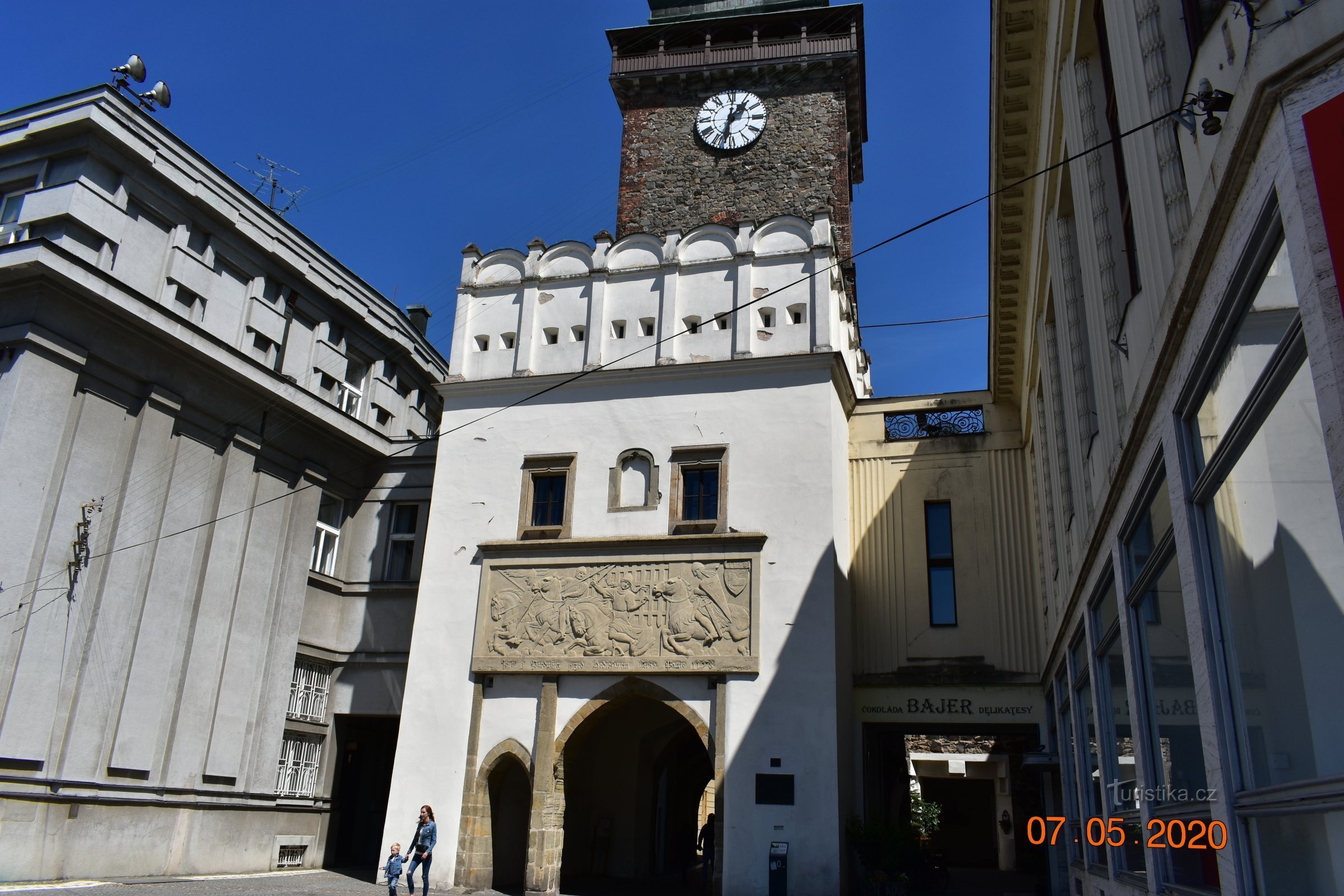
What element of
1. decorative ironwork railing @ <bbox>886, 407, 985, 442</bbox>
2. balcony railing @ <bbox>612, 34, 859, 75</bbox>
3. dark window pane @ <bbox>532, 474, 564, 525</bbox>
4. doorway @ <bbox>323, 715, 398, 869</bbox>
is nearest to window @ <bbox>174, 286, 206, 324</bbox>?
dark window pane @ <bbox>532, 474, 564, 525</bbox>

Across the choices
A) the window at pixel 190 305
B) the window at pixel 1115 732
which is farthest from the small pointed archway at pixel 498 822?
the window at pixel 1115 732

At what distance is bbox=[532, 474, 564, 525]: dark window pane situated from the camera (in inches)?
749

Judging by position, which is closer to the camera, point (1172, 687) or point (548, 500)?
point (1172, 687)

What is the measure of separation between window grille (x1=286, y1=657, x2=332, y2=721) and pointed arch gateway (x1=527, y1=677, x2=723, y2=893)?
5.44 meters

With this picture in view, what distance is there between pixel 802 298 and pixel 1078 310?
7.71 m

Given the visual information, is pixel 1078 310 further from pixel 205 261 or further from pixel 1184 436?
pixel 205 261

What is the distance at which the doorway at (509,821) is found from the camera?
17609 millimetres

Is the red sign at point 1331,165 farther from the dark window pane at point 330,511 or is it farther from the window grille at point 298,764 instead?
the dark window pane at point 330,511

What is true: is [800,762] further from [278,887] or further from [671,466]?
[278,887]

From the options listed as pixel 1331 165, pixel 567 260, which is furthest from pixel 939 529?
pixel 1331 165

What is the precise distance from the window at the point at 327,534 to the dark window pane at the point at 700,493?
810cm

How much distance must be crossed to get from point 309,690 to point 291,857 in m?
3.12

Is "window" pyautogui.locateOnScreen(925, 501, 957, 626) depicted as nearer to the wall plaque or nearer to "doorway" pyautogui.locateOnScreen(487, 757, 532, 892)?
the wall plaque

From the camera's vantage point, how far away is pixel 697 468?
18656 millimetres
